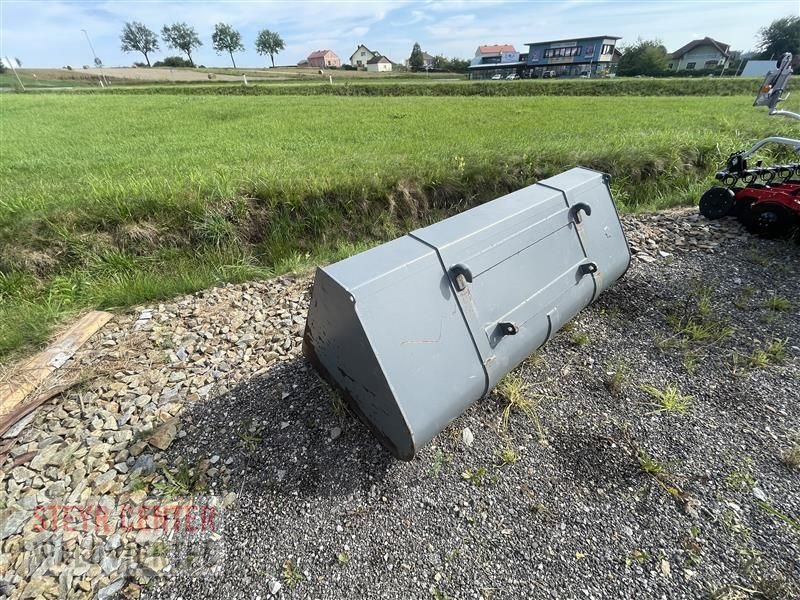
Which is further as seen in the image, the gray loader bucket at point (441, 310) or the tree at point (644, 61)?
the tree at point (644, 61)

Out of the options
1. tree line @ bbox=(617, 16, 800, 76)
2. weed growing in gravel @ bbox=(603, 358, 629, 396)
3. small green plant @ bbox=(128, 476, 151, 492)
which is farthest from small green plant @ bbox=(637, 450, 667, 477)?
tree line @ bbox=(617, 16, 800, 76)

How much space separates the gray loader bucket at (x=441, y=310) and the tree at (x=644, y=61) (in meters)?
59.5

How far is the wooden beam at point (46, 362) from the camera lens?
Answer: 8.32 ft

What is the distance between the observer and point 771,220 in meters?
4.10

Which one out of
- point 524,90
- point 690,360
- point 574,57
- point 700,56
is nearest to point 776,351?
point 690,360

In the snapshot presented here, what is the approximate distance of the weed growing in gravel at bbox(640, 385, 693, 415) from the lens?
2.42 meters

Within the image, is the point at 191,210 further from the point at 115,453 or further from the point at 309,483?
the point at 309,483

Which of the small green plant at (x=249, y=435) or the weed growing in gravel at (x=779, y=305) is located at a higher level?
the small green plant at (x=249, y=435)

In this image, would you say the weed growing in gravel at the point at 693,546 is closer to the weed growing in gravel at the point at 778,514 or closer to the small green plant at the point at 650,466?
the small green plant at the point at 650,466

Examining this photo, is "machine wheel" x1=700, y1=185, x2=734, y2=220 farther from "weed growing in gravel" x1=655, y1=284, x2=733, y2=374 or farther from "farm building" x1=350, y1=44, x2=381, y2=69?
"farm building" x1=350, y1=44, x2=381, y2=69

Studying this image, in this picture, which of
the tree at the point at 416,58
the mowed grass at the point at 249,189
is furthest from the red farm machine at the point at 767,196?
the tree at the point at 416,58

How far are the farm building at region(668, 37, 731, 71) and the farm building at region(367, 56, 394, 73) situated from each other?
54040 millimetres

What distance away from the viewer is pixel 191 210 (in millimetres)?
4699

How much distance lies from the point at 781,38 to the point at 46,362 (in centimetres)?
8230
